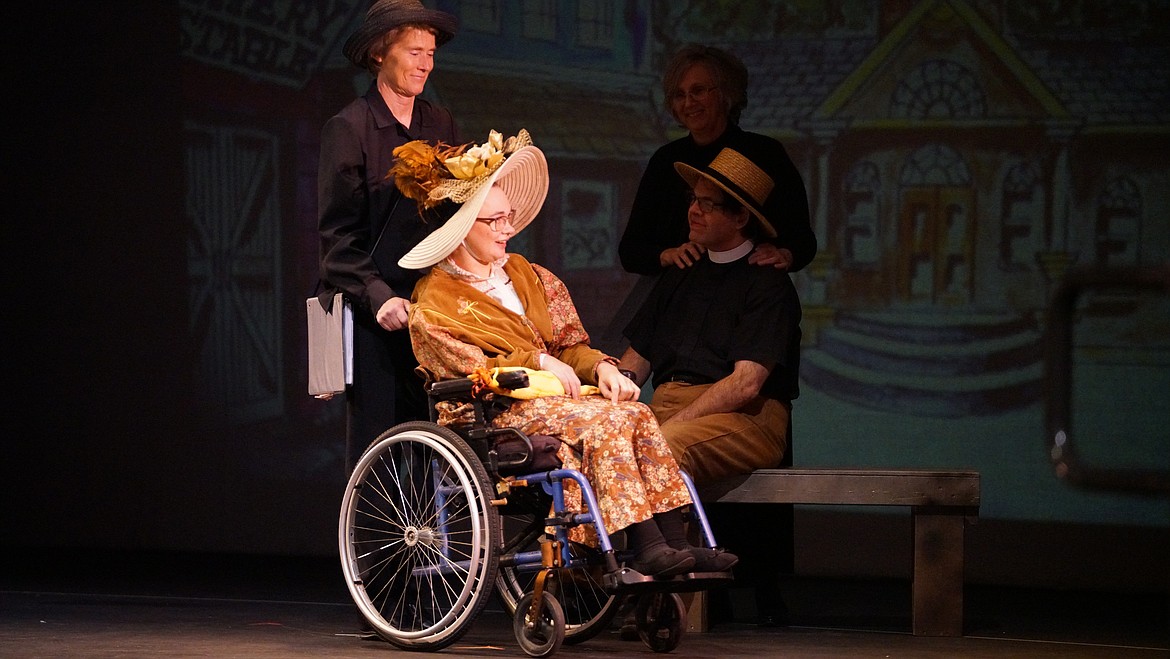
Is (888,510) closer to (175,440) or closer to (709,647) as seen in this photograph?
(709,647)

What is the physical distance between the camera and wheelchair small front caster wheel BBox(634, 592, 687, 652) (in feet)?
12.0

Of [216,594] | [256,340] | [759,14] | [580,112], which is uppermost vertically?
[759,14]

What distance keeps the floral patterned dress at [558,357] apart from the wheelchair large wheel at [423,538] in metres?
0.19

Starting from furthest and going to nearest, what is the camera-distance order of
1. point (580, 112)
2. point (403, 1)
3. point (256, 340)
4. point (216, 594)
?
point (256, 340) → point (580, 112) → point (216, 594) → point (403, 1)

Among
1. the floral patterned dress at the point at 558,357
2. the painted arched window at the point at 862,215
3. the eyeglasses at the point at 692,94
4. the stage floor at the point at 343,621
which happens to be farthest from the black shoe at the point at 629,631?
the painted arched window at the point at 862,215

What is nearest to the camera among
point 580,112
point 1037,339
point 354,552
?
point 354,552

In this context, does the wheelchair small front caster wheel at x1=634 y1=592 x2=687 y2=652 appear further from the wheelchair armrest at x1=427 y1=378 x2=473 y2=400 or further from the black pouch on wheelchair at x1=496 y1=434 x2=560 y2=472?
the wheelchair armrest at x1=427 y1=378 x2=473 y2=400

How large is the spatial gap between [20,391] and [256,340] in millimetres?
1284

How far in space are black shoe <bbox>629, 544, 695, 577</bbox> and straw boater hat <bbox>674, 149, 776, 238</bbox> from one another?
3.94ft

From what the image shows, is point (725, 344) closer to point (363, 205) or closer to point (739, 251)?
point (739, 251)

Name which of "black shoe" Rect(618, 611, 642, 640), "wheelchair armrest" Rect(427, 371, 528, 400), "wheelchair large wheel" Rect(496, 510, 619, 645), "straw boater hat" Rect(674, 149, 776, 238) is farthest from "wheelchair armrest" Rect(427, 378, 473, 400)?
"straw boater hat" Rect(674, 149, 776, 238)

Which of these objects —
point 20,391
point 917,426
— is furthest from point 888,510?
point 20,391

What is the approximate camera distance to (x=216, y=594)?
5125mm

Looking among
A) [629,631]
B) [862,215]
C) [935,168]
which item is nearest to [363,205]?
[629,631]
